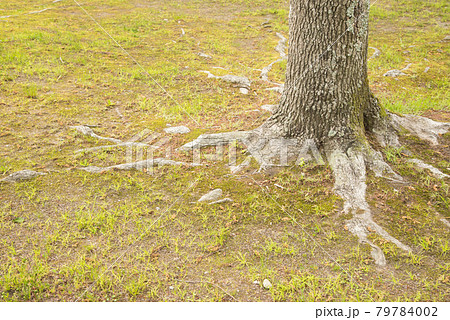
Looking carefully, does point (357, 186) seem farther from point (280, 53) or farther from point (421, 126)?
point (280, 53)

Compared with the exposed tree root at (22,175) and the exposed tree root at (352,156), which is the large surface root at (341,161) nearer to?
the exposed tree root at (352,156)

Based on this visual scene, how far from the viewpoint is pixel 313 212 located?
3920 millimetres

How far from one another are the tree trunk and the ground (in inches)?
25.2

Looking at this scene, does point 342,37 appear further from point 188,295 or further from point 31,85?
point 31,85

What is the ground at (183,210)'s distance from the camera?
308 centimetres

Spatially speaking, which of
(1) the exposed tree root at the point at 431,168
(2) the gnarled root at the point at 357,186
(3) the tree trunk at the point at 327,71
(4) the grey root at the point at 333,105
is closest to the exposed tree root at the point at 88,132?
(4) the grey root at the point at 333,105

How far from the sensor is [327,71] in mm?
4379

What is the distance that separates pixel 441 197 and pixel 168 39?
1022 cm

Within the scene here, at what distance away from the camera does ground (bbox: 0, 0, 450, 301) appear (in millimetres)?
3082

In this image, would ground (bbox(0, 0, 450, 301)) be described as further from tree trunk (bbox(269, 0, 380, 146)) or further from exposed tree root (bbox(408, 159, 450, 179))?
tree trunk (bbox(269, 0, 380, 146))

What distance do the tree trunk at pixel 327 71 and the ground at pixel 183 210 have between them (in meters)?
0.64

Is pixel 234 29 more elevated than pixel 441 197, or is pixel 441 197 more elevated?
pixel 234 29
